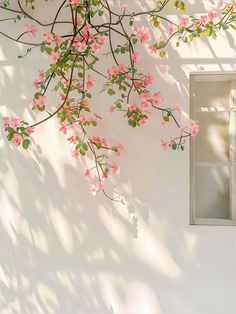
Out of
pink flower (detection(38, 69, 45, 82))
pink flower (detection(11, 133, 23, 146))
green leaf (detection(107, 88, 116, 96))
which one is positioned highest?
pink flower (detection(38, 69, 45, 82))

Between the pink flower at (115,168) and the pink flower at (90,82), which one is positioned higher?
the pink flower at (90,82)

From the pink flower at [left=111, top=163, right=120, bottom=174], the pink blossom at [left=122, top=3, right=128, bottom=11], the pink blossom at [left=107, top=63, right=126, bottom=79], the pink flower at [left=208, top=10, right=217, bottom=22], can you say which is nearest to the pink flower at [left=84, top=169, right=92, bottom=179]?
the pink flower at [left=111, top=163, right=120, bottom=174]

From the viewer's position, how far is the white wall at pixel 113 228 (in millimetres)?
2189

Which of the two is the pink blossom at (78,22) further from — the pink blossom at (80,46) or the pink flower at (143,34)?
the pink flower at (143,34)

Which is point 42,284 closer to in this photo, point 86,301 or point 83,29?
point 86,301

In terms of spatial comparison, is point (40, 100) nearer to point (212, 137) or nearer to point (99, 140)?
point (99, 140)

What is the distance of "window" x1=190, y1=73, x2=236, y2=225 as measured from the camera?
228cm

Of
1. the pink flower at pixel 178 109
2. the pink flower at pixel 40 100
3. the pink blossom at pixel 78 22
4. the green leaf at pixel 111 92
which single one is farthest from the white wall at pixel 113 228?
the pink blossom at pixel 78 22

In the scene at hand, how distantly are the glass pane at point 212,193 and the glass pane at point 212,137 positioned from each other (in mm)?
91

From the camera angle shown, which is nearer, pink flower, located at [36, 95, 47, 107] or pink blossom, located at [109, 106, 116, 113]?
pink flower, located at [36, 95, 47, 107]

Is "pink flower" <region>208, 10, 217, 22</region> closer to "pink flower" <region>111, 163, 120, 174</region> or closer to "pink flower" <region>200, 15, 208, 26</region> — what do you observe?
"pink flower" <region>200, 15, 208, 26</region>

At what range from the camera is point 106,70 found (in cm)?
224

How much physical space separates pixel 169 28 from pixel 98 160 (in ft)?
3.25

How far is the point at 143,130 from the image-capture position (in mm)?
2225
